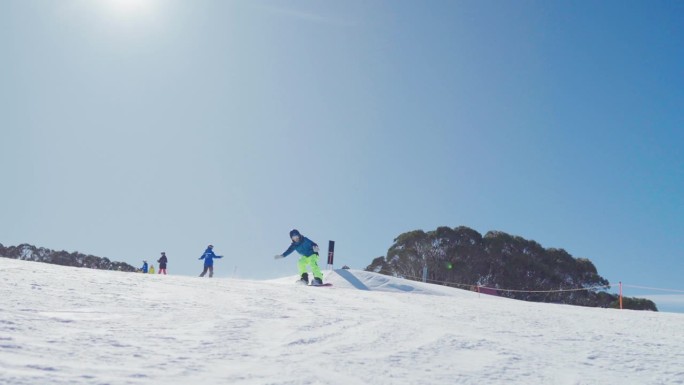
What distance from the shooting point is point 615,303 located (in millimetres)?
46031

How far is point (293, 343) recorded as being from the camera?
5.06 m

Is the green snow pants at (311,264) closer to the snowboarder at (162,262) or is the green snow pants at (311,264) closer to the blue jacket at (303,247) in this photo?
the blue jacket at (303,247)

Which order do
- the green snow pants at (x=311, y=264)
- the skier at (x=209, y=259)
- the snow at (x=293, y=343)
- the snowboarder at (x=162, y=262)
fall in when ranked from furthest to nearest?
the snowboarder at (x=162, y=262) → the skier at (x=209, y=259) → the green snow pants at (x=311, y=264) → the snow at (x=293, y=343)

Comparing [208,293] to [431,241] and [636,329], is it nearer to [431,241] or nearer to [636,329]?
[636,329]

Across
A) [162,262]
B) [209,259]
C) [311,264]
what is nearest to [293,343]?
[311,264]

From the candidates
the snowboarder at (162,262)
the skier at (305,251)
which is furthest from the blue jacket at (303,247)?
the snowboarder at (162,262)

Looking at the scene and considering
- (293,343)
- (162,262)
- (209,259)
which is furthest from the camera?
(162,262)

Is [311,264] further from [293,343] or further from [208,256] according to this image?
[293,343]

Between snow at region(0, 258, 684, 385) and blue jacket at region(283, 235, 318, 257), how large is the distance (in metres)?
7.52

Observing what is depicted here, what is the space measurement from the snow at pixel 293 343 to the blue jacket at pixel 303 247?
7.52m

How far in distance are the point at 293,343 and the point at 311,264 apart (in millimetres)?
11138

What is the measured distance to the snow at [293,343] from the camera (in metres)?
3.87

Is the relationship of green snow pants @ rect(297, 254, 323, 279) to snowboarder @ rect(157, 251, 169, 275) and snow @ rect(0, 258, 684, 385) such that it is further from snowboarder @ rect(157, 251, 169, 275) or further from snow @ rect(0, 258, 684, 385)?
snowboarder @ rect(157, 251, 169, 275)

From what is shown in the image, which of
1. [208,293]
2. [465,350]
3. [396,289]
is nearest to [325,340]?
[465,350]
